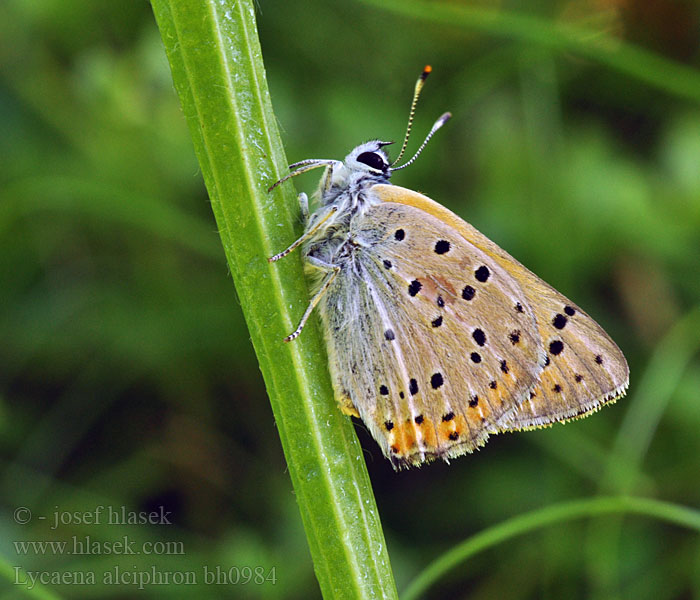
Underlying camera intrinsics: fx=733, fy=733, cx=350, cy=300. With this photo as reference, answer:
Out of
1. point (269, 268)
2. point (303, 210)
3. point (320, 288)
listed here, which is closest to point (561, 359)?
point (320, 288)

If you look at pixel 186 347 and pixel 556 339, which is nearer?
pixel 556 339

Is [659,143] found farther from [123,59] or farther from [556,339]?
[123,59]

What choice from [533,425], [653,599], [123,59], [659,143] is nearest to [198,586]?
[533,425]

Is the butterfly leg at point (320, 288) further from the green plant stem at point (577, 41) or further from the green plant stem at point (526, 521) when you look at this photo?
the green plant stem at point (577, 41)

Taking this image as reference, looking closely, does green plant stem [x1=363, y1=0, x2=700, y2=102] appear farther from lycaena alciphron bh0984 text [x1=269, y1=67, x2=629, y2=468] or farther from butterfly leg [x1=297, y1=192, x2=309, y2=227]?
butterfly leg [x1=297, y1=192, x2=309, y2=227]

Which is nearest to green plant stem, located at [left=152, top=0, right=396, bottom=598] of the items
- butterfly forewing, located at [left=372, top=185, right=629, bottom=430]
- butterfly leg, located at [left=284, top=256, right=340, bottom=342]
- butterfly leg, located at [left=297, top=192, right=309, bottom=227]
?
butterfly leg, located at [left=284, top=256, right=340, bottom=342]
